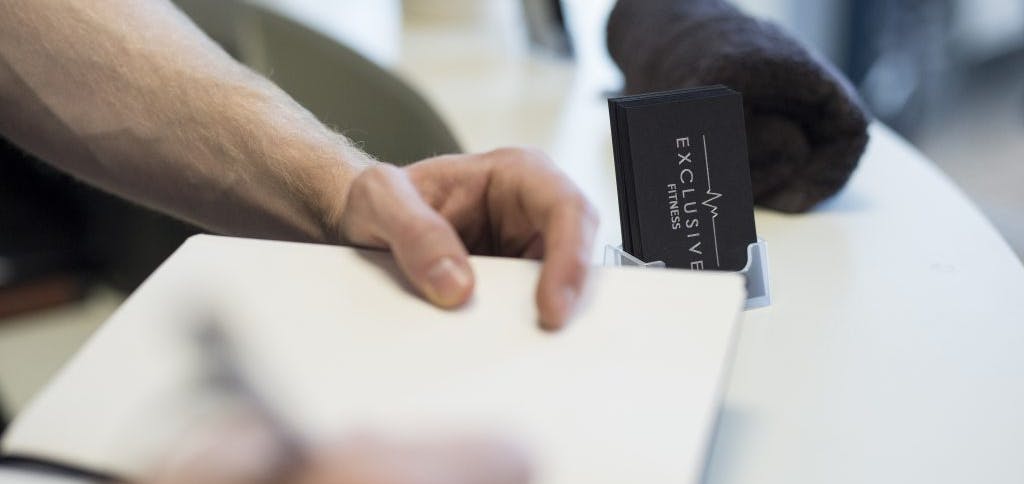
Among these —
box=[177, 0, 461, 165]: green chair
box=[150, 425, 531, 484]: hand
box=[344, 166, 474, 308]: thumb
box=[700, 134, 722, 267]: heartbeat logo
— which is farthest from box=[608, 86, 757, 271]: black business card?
box=[177, 0, 461, 165]: green chair

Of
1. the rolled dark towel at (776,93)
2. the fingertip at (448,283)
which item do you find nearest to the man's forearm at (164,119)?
the fingertip at (448,283)

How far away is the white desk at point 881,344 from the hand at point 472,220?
0.12m

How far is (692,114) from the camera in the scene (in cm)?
58

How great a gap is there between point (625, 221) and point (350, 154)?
0.21m

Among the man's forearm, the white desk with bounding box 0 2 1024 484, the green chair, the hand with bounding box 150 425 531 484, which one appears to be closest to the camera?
the hand with bounding box 150 425 531 484

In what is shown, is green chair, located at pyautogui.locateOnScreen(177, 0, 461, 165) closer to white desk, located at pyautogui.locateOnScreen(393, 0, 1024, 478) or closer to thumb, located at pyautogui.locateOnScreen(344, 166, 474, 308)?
white desk, located at pyautogui.locateOnScreen(393, 0, 1024, 478)

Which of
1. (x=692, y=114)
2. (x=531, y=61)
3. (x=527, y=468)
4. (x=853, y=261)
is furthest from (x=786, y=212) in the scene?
(x=531, y=61)

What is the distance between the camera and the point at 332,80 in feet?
3.56

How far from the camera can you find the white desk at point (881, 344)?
501 millimetres

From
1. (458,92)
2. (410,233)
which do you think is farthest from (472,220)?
(458,92)

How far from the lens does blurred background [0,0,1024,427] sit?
1.07 metres

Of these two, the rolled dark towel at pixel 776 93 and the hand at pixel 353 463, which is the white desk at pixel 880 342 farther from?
Answer: the hand at pixel 353 463

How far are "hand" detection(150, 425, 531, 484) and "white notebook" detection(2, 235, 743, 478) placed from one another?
10 mm

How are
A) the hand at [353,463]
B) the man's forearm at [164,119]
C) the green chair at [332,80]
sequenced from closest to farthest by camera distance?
the hand at [353,463], the man's forearm at [164,119], the green chair at [332,80]
